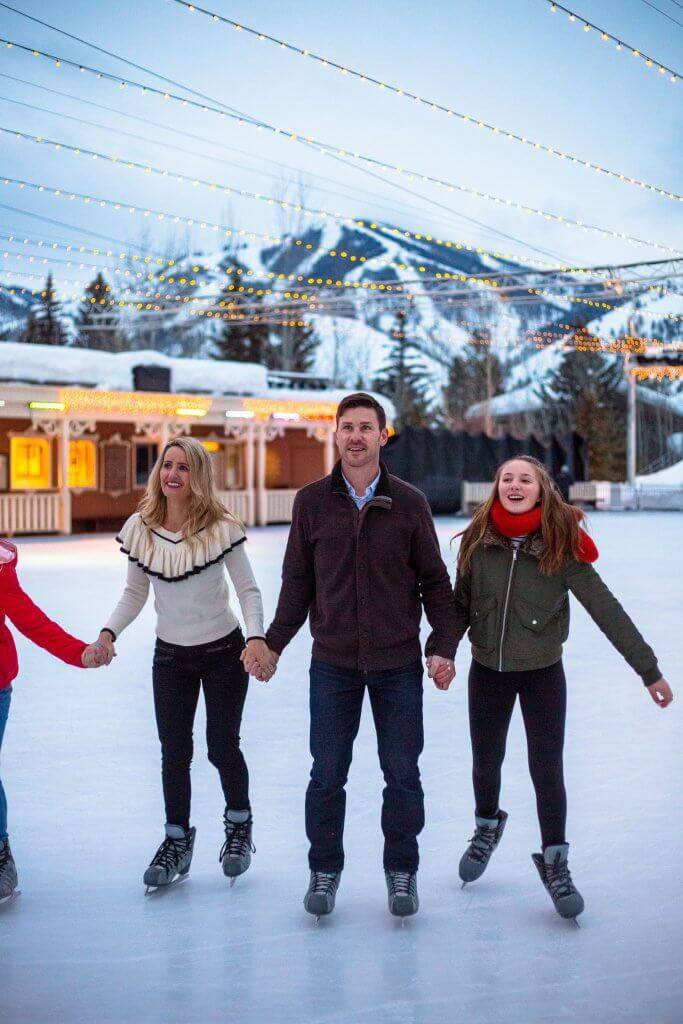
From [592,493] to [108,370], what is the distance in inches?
670

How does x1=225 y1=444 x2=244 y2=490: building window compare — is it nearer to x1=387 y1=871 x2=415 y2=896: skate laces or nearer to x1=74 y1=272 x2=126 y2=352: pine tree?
x1=74 y1=272 x2=126 y2=352: pine tree

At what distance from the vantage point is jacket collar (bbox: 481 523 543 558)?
11.9 ft

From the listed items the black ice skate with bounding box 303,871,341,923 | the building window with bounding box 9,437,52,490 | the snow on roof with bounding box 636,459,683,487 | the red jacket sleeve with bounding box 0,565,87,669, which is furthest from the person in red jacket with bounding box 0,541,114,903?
the snow on roof with bounding box 636,459,683,487

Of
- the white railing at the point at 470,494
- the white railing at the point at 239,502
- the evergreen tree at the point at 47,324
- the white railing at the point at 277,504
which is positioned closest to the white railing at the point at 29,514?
the white railing at the point at 239,502

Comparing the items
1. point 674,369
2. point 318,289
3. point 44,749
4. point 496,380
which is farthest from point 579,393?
point 44,749

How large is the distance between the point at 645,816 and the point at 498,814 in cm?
96

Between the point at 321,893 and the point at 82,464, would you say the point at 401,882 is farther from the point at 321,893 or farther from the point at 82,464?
the point at 82,464

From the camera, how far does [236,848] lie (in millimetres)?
3857

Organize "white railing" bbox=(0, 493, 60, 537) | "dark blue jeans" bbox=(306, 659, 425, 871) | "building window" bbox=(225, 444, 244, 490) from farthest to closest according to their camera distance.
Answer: "building window" bbox=(225, 444, 244, 490) < "white railing" bbox=(0, 493, 60, 537) < "dark blue jeans" bbox=(306, 659, 425, 871)

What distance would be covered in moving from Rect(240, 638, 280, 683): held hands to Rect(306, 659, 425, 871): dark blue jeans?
0.20 m

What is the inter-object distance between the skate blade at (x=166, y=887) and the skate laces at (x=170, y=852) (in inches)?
2.6

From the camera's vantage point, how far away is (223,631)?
3836 mm

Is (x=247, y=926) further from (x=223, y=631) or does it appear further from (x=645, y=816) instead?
(x=645, y=816)

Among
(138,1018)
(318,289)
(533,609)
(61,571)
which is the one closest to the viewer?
(138,1018)
